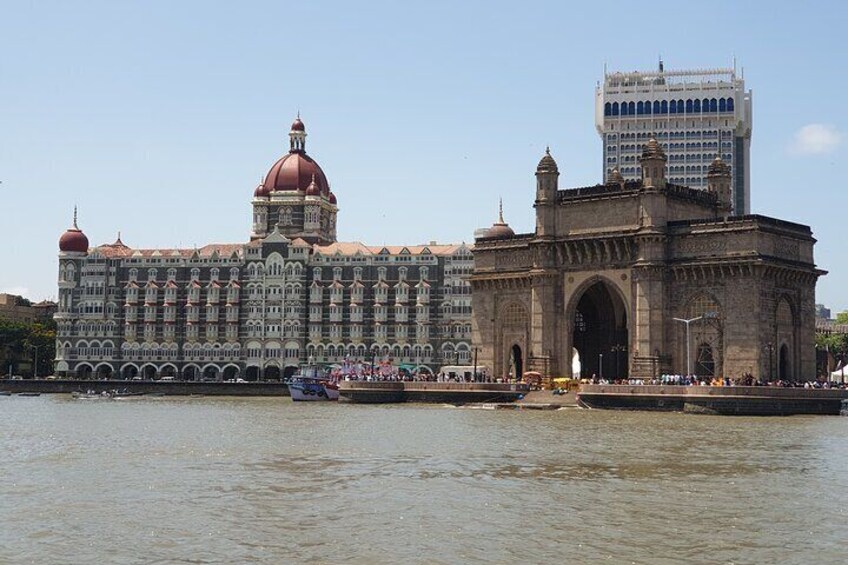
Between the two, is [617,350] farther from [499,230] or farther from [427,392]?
[499,230]

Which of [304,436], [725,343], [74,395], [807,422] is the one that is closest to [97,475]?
[304,436]

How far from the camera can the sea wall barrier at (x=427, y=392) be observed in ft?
344

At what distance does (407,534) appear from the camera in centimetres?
3359

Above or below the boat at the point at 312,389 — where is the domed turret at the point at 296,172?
above

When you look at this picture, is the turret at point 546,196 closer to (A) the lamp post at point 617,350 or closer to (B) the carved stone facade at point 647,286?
(B) the carved stone facade at point 647,286

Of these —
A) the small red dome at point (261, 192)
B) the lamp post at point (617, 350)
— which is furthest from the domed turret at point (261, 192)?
the lamp post at point (617, 350)

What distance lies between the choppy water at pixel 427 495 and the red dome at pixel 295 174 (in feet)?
362

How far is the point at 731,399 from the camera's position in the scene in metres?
86.9

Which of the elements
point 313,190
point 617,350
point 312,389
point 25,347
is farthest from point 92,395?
point 617,350

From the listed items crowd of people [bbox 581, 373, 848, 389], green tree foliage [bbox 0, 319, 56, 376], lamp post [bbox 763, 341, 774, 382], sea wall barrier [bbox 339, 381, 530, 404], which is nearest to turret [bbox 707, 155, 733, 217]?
lamp post [bbox 763, 341, 774, 382]

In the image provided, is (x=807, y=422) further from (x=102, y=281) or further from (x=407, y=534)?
(x=102, y=281)

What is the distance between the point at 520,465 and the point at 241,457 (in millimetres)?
12237

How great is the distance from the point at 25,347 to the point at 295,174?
162 ft

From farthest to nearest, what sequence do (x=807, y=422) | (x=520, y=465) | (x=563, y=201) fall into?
1. (x=563, y=201)
2. (x=807, y=422)
3. (x=520, y=465)
